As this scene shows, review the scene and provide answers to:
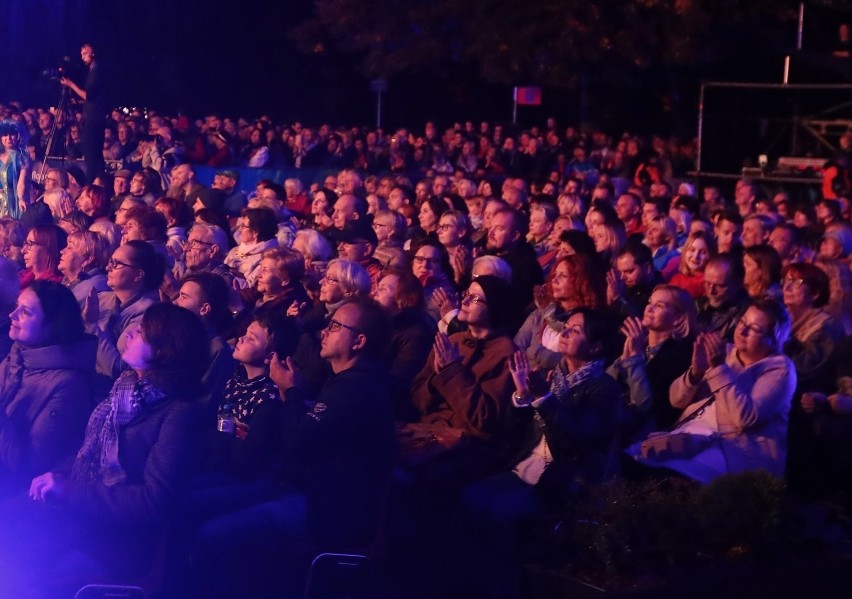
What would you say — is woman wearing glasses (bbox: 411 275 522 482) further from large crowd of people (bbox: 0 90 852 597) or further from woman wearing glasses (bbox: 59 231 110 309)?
woman wearing glasses (bbox: 59 231 110 309)

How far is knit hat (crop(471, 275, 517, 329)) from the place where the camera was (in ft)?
20.6

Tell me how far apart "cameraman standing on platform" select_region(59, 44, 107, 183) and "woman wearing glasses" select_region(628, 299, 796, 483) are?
10.5 metres

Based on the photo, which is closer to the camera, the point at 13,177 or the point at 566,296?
the point at 566,296

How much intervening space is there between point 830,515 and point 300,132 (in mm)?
19625

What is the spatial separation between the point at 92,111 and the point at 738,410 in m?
11.1

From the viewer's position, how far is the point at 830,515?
16.5ft

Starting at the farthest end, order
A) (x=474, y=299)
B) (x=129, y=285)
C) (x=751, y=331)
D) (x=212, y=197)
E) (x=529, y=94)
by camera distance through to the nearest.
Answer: (x=529, y=94)
(x=212, y=197)
(x=129, y=285)
(x=474, y=299)
(x=751, y=331)

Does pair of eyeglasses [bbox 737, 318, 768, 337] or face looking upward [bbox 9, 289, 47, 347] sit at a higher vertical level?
Result: face looking upward [bbox 9, 289, 47, 347]

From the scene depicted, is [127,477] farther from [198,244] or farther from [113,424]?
[198,244]

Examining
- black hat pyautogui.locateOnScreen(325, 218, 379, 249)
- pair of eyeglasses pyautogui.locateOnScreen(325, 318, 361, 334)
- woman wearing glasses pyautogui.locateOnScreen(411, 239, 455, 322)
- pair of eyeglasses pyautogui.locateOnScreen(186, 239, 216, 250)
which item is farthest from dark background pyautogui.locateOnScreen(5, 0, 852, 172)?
pair of eyeglasses pyautogui.locateOnScreen(325, 318, 361, 334)

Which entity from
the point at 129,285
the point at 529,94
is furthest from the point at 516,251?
the point at 529,94

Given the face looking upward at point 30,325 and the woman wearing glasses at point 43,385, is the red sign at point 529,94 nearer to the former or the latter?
the woman wearing glasses at point 43,385

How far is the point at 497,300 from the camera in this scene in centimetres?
630

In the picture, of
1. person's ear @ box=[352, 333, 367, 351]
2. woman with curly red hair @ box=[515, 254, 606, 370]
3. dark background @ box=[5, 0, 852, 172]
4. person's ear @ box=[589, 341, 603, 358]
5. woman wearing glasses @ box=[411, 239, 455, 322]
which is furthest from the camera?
dark background @ box=[5, 0, 852, 172]
